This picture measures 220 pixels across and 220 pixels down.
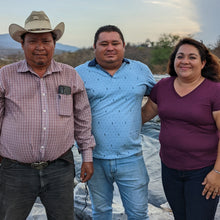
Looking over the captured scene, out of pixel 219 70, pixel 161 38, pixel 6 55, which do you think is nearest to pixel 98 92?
pixel 219 70

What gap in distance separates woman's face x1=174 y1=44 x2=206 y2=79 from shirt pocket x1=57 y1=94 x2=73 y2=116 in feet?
2.52

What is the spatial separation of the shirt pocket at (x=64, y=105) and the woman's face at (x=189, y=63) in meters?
0.77

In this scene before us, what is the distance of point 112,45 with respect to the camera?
6.79 feet

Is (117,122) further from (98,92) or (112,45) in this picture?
(112,45)

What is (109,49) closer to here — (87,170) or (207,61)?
(207,61)

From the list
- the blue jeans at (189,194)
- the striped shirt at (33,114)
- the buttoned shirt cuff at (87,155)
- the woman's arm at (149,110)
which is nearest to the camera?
the striped shirt at (33,114)

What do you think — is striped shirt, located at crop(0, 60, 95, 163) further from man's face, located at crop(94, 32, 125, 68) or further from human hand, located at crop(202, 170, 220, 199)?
human hand, located at crop(202, 170, 220, 199)

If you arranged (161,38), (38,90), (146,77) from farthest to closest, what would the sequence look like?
1. (161,38)
2. (146,77)
3. (38,90)

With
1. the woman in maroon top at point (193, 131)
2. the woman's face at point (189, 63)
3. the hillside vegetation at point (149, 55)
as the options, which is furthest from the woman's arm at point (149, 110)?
the hillside vegetation at point (149, 55)

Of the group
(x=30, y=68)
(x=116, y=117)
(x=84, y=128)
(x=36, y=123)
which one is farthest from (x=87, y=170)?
(x=30, y=68)

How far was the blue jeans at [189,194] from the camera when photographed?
6.02 ft

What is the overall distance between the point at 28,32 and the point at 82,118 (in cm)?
66

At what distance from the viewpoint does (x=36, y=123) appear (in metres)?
1.72

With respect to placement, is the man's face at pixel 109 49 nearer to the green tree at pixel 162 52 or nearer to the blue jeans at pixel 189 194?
the blue jeans at pixel 189 194
